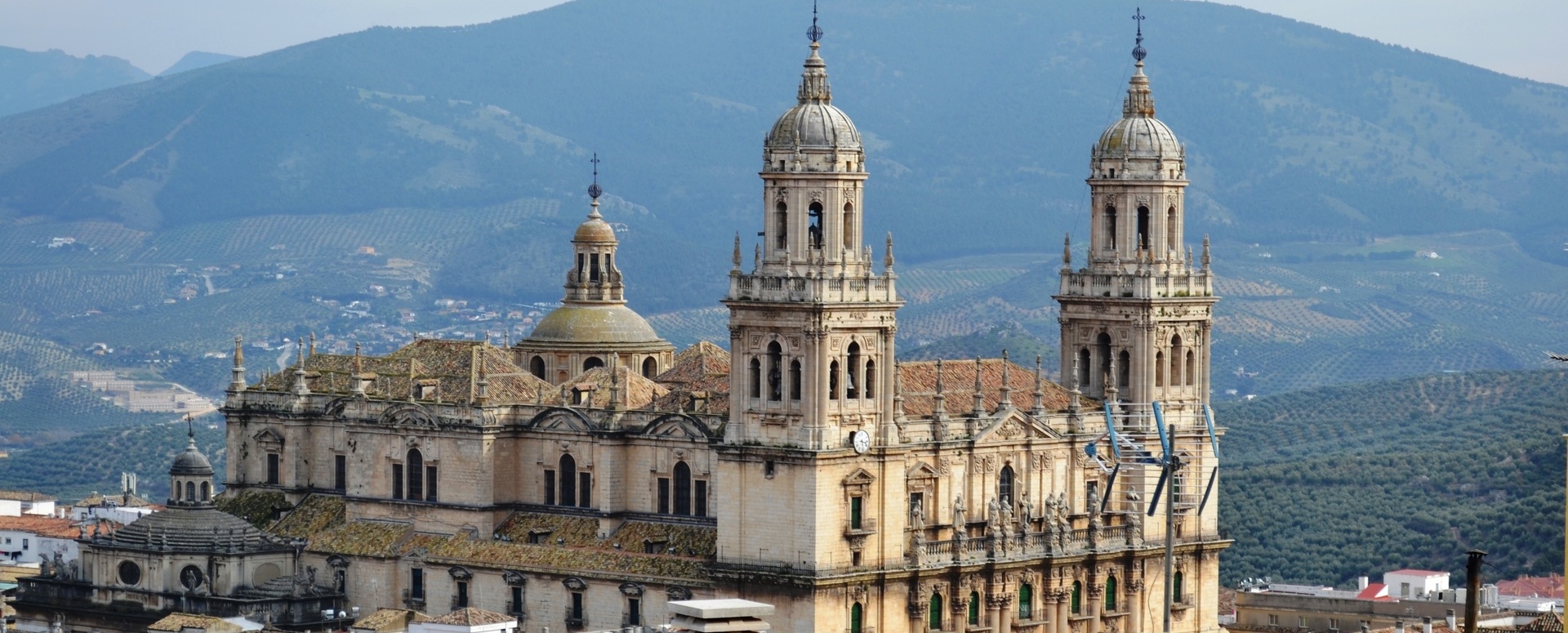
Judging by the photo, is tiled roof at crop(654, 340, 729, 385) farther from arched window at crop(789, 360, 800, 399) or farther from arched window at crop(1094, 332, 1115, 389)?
arched window at crop(1094, 332, 1115, 389)

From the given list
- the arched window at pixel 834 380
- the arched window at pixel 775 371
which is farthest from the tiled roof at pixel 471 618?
the arched window at pixel 834 380

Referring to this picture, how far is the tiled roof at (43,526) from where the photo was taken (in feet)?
471

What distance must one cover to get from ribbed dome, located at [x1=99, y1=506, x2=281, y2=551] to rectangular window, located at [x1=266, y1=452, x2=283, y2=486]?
16.7 feet

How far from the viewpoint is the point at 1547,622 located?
326 feet

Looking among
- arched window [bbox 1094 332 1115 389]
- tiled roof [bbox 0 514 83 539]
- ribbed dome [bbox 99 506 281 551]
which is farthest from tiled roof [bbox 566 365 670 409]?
tiled roof [bbox 0 514 83 539]

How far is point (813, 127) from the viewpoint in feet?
320

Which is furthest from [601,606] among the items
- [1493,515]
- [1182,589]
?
[1493,515]

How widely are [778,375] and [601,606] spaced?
30.9 ft

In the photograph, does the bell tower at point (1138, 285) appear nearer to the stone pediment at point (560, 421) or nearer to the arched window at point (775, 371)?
the arched window at point (775, 371)

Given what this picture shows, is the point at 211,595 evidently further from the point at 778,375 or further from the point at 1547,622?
the point at 1547,622

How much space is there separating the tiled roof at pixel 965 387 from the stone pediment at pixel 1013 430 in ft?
2.75

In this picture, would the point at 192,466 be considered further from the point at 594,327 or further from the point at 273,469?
the point at 594,327

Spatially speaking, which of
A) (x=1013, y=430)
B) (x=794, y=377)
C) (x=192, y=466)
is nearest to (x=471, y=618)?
(x=794, y=377)

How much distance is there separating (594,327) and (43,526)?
139ft
